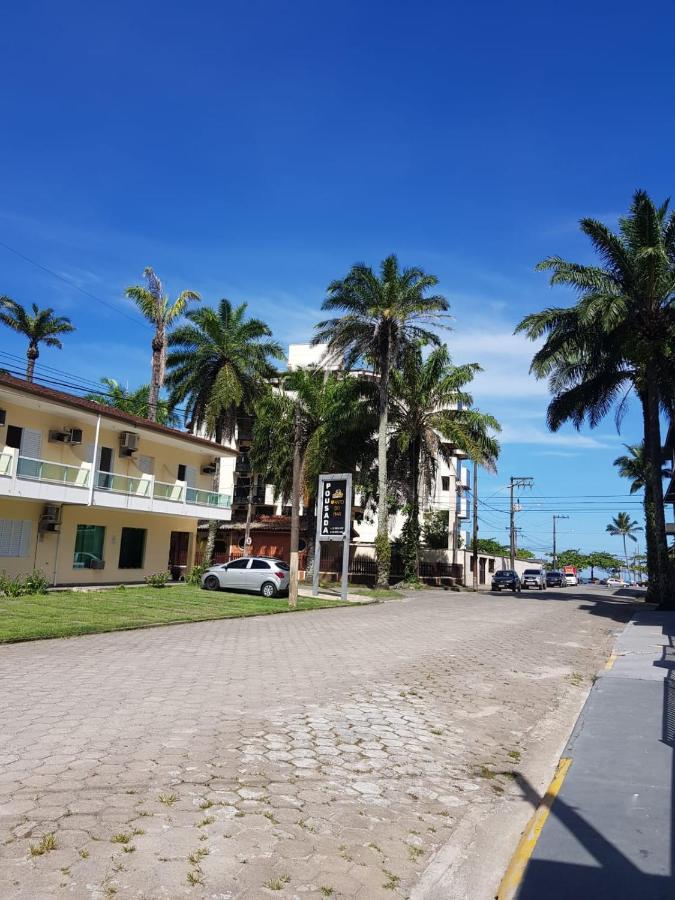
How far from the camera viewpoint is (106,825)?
465 centimetres

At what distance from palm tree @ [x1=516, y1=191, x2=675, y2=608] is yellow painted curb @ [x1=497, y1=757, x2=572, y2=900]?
25.6 m

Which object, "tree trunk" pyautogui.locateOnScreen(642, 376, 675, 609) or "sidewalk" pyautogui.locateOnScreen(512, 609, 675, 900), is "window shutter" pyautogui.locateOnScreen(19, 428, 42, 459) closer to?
"sidewalk" pyautogui.locateOnScreen(512, 609, 675, 900)

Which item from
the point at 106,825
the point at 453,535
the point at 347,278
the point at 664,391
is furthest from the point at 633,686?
the point at 453,535

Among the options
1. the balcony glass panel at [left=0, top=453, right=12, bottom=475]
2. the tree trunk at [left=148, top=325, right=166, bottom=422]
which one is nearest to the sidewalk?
the balcony glass panel at [left=0, top=453, right=12, bottom=475]

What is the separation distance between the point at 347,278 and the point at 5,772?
33.4 metres

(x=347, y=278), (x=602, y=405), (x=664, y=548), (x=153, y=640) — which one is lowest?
(x=153, y=640)

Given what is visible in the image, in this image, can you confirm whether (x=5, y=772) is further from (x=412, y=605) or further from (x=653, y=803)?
(x=412, y=605)

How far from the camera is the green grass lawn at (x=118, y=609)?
49.9 feet

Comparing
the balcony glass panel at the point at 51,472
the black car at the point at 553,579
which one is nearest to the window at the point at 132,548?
the balcony glass panel at the point at 51,472

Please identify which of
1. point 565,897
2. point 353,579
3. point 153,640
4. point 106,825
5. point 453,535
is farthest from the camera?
point 453,535

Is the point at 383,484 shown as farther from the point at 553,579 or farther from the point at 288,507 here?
the point at 553,579

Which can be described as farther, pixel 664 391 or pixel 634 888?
pixel 664 391

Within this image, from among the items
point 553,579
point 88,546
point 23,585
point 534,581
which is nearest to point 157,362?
point 88,546

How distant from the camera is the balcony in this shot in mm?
24562
